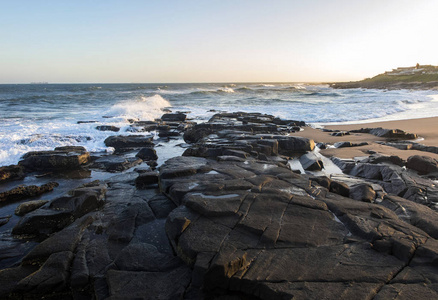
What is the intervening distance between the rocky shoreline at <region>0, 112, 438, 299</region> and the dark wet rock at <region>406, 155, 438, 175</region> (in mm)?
444

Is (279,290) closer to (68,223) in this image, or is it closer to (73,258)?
(73,258)

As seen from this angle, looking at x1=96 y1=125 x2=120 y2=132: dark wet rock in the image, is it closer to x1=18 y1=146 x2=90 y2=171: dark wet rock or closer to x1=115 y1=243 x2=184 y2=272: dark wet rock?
x1=18 y1=146 x2=90 y2=171: dark wet rock

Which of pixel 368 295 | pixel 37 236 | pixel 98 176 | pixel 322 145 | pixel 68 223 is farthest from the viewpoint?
pixel 322 145

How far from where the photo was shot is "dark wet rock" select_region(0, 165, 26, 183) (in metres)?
7.86

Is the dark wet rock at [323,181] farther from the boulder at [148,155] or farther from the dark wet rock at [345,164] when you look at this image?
the boulder at [148,155]

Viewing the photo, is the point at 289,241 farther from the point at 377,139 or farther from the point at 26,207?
the point at 377,139

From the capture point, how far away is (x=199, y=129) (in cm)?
1326

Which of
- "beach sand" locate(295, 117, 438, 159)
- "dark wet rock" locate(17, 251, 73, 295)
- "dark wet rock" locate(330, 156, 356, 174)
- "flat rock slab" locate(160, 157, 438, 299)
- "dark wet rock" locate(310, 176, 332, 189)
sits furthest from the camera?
"beach sand" locate(295, 117, 438, 159)

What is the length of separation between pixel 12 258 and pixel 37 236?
60cm

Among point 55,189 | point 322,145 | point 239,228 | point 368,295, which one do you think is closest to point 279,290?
point 368,295

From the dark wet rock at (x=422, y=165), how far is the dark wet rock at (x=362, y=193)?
3.20 meters

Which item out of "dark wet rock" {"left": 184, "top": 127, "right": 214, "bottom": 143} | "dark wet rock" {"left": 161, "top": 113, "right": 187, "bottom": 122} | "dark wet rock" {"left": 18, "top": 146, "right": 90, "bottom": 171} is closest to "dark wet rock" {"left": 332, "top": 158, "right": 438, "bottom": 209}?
"dark wet rock" {"left": 184, "top": 127, "right": 214, "bottom": 143}

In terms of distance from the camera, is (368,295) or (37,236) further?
Answer: (37,236)

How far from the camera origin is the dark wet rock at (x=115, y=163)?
29.2 feet
